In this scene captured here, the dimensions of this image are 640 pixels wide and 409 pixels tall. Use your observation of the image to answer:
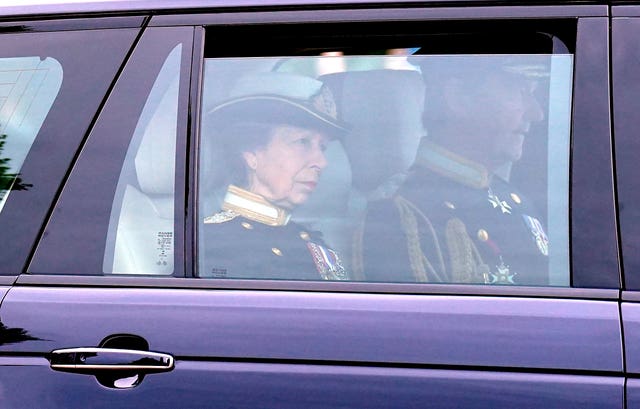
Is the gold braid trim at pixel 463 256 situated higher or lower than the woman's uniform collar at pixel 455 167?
lower

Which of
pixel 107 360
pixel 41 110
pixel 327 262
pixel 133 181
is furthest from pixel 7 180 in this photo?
pixel 327 262

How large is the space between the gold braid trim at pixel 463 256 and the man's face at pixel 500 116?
17cm

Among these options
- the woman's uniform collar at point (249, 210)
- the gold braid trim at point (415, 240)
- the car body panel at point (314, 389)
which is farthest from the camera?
the woman's uniform collar at point (249, 210)

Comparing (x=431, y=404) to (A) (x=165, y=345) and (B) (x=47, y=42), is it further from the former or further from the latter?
(B) (x=47, y=42)

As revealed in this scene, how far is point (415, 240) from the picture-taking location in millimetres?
2004

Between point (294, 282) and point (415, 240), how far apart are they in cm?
28

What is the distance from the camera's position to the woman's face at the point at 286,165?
84.0 inches

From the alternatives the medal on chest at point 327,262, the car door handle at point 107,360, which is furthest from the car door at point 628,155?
the car door handle at point 107,360

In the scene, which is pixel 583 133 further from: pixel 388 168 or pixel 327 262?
pixel 327 262

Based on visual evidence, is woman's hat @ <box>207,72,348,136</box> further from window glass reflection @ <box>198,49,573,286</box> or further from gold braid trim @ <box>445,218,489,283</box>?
gold braid trim @ <box>445,218,489,283</box>

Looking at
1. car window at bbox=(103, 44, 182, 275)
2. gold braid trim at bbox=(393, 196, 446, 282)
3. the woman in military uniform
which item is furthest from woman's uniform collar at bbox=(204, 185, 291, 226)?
gold braid trim at bbox=(393, 196, 446, 282)

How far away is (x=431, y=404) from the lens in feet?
6.04

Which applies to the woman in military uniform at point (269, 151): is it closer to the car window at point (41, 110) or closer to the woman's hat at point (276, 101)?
the woman's hat at point (276, 101)

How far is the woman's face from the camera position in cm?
213
